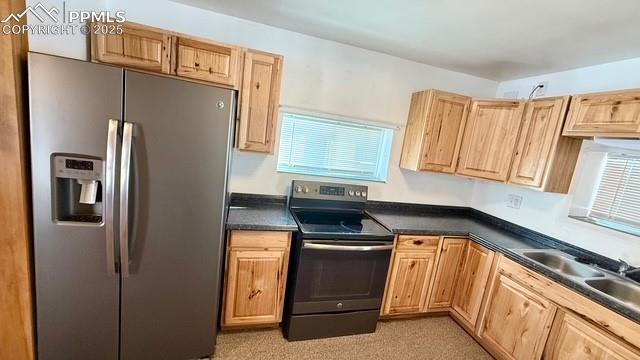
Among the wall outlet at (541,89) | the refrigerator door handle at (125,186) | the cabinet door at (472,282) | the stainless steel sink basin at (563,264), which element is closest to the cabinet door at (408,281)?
the cabinet door at (472,282)

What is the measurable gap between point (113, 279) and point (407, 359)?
2.02 metres

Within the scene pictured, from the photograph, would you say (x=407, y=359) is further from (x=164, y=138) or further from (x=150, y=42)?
(x=150, y=42)

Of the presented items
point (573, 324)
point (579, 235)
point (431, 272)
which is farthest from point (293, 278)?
point (579, 235)

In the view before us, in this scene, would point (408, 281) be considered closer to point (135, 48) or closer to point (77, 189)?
point (77, 189)

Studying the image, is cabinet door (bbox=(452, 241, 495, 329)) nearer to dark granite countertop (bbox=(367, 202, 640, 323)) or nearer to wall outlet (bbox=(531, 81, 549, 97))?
dark granite countertop (bbox=(367, 202, 640, 323))

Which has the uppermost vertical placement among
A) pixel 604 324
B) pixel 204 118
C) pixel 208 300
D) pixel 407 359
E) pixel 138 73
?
pixel 138 73

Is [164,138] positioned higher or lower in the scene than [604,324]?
higher

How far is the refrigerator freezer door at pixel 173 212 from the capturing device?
4.79ft

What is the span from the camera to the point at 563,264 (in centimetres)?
210

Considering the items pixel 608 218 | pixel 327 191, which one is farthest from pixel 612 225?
pixel 327 191

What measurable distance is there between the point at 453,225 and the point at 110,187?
104 inches

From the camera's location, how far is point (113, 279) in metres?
1.53

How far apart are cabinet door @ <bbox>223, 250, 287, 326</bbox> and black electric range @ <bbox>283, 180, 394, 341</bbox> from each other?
0.10 meters

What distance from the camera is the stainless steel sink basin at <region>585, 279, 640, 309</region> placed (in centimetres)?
174
